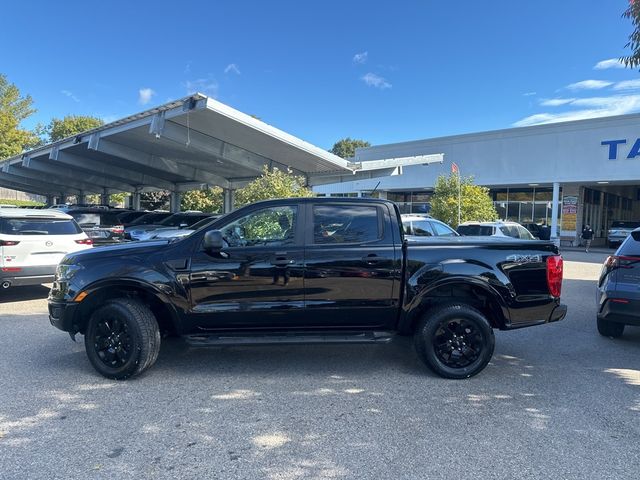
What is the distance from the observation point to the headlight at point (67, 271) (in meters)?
4.86

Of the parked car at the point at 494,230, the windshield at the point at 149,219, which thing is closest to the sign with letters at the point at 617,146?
the parked car at the point at 494,230

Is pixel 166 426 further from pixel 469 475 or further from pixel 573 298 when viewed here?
pixel 573 298

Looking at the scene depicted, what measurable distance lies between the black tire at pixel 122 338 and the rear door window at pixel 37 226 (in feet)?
15.6

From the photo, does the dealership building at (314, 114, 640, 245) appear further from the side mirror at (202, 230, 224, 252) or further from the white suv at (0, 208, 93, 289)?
the side mirror at (202, 230, 224, 252)

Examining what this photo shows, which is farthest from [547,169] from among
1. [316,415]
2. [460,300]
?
[316,415]

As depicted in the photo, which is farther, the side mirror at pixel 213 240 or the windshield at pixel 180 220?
the windshield at pixel 180 220

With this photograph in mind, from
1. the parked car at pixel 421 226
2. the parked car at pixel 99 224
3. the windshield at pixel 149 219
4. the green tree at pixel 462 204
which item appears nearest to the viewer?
the parked car at pixel 421 226

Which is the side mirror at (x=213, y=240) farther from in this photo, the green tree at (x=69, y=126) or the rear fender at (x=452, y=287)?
the green tree at (x=69, y=126)

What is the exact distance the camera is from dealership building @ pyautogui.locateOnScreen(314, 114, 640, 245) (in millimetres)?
23766

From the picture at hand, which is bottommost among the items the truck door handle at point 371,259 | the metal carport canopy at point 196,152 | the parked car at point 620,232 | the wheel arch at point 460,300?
the wheel arch at point 460,300

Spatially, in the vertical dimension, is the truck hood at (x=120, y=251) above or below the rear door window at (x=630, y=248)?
below

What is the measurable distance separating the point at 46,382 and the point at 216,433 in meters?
2.18

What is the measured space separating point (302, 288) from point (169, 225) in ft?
48.2

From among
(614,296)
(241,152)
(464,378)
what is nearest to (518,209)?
(241,152)
